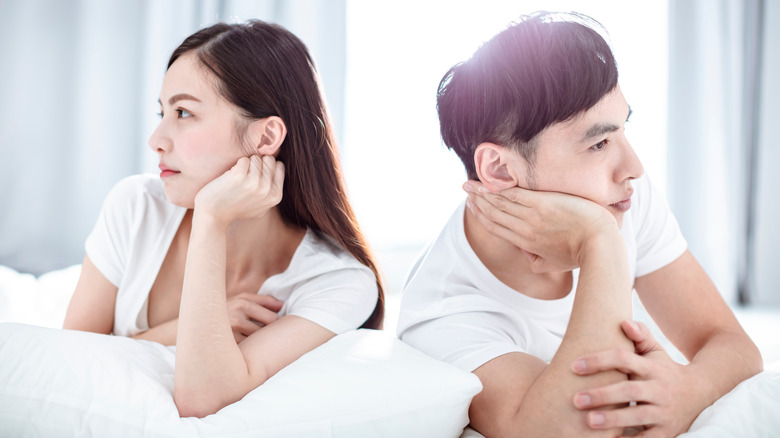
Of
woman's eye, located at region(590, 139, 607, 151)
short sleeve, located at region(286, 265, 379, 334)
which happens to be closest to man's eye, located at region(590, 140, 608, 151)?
woman's eye, located at region(590, 139, 607, 151)

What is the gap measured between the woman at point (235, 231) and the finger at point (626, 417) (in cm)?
53

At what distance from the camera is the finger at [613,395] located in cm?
90

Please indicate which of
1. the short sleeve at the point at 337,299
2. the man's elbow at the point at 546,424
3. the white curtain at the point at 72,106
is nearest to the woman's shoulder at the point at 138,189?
the short sleeve at the point at 337,299

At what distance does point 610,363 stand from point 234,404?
58 cm

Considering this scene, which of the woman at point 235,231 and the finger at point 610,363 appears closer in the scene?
the finger at point 610,363

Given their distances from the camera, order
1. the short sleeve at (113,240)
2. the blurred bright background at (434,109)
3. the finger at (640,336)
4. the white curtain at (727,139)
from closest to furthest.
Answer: the finger at (640,336) → the short sleeve at (113,240) → the blurred bright background at (434,109) → the white curtain at (727,139)

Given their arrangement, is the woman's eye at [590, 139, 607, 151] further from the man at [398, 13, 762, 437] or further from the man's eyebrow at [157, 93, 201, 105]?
the man's eyebrow at [157, 93, 201, 105]

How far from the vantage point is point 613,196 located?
116cm

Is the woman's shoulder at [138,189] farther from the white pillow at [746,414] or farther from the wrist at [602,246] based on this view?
the white pillow at [746,414]

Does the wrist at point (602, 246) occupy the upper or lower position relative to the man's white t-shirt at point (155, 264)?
upper

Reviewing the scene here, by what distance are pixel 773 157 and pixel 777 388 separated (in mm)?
2735

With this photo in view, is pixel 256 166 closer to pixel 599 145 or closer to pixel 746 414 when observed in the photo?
pixel 599 145

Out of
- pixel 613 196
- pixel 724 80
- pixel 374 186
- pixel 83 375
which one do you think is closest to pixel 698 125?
pixel 724 80

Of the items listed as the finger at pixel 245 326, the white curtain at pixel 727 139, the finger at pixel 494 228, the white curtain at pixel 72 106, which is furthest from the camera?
the white curtain at pixel 727 139
